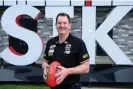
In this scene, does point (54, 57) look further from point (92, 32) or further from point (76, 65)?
point (92, 32)

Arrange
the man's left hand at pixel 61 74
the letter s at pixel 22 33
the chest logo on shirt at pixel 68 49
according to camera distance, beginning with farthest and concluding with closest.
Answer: the letter s at pixel 22 33, the chest logo on shirt at pixel 68 49, the man's left hand at pixel 61 74

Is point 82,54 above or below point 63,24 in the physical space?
below

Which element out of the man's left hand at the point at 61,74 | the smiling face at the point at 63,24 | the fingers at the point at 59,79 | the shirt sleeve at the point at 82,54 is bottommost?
the fingers at the point at 59,79

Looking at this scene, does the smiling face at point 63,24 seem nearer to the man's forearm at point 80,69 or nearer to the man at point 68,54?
the man at point 68,54

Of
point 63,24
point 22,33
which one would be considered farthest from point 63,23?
point 22,33

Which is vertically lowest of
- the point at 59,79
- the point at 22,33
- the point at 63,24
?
the point at 59,79

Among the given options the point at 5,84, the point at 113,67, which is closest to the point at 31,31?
the point at 5,84

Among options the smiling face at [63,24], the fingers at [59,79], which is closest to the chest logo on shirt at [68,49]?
the smiling face at [63,24]

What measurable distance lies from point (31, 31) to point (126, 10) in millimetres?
2201

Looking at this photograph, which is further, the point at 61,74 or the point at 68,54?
the point at 68,54

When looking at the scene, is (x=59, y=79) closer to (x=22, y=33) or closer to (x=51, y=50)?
(x=51, y=50)

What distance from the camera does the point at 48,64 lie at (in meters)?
2.72

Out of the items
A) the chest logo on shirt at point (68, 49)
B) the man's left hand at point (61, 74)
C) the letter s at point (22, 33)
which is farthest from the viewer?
the letter s at point (22, 33)

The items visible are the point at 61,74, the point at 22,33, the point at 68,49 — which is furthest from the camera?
the point at 22,33
